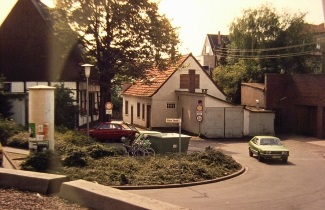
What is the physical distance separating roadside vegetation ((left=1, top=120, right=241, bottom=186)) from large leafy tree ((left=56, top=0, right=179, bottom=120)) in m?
13.8

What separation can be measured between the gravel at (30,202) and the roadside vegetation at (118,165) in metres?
5.60

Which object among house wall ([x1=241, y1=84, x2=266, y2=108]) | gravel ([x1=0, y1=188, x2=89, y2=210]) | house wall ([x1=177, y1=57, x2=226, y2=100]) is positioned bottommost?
gravel ([x1=0, y1=188, x2=89, y2=210])

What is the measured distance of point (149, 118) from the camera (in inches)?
1852

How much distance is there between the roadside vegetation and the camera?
1645 cm

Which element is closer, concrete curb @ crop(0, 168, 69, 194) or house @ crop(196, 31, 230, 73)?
concrete curb @ crop(0, 168, 69, 194)

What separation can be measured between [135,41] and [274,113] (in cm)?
1348

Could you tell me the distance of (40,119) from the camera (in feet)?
59.3

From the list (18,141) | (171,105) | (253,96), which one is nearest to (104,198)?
(18,141)

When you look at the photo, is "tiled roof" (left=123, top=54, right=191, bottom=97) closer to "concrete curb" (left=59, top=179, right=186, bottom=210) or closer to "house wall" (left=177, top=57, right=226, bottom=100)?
"house wall" (left=177, top=57, right=226, bottom=100)

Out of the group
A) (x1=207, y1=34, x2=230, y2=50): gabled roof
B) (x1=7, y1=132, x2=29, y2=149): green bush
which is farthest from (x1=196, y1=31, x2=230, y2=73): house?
(x1=7, y1=132, x2=29, y2=149): green bush

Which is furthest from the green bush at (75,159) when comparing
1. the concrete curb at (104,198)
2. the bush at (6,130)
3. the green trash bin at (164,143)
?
the concrete curb at (104,198)

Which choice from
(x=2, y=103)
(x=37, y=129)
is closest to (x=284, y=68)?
Answer: (x=2, y=103)

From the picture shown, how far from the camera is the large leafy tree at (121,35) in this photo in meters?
36.7

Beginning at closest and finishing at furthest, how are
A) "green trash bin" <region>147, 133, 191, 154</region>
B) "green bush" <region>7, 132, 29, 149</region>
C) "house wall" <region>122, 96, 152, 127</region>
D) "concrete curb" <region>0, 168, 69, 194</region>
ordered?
"concrete curb" <region>0, 168, 69, 194</region> < "green bush" <region>7, 132, 29, 149</region> < "green trash bin" <region>147, 133, 191, 154</region> < "house wall" <region>122, 96, 152, 127</region>
